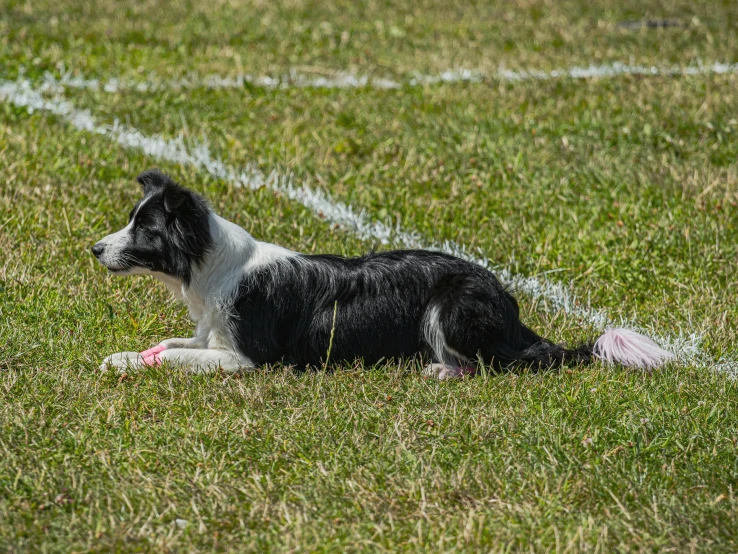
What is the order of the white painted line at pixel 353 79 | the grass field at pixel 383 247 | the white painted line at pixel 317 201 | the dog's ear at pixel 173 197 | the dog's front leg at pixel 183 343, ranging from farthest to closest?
the white painted line at pixel 353 79, the white painted line at pixel 317 201, the dog's front leg at pixel 183 343, the dog's ear at pixel 173 197, the grass field at pixel 383 247

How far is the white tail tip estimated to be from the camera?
14.7 feet

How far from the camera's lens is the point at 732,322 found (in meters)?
5.09

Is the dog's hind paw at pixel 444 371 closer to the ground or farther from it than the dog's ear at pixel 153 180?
closer to the ground

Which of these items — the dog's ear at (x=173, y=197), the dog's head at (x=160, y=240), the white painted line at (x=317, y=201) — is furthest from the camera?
the white painted line at (x=317, y=201)

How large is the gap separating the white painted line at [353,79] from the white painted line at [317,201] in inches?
18.9

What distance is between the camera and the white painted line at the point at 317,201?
496 cm

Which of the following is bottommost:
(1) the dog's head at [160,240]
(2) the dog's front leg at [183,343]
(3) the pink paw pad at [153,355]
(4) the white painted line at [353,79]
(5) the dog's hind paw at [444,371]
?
(5) the dog's hind paw at [444,371]

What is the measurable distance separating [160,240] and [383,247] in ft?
6.40

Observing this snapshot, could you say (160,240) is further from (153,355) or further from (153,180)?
(153,355)

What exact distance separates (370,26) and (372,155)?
4501mm

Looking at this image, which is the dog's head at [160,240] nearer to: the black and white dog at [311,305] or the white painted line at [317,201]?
the black and white dog at [311,305]

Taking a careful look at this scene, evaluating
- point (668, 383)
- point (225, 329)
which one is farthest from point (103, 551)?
point (668, 383)

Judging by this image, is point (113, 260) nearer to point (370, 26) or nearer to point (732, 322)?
point (732, 322)

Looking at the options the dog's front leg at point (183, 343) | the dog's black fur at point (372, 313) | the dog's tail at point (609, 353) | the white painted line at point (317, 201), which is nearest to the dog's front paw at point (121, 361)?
the dog's front leg at point (183, 343)
